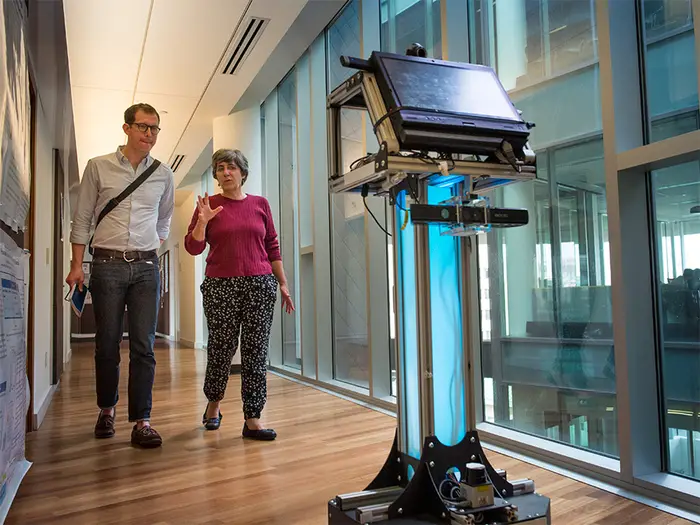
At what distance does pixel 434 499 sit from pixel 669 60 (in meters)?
1.69

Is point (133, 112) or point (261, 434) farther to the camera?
point (261, 434)

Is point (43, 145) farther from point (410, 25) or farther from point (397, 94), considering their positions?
point (397, 94)

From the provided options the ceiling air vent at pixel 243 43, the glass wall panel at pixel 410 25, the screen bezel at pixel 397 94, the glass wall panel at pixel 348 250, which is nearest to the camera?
the screen bezel at pixel 397 94

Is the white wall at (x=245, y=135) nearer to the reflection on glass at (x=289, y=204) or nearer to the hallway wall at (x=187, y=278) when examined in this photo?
the reflection on glass at (x=289, y=204)

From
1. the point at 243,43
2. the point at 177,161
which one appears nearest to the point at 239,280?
the point at 243,43

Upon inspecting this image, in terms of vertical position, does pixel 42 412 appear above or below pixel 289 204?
below

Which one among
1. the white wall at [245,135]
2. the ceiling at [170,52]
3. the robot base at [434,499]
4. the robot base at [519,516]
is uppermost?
the ceiling at [170,52]

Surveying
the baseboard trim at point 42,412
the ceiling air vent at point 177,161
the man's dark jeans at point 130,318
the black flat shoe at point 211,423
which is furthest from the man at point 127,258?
the ceiling air vent at point 177,161

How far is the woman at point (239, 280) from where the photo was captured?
2.74 meters

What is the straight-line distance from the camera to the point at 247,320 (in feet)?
9.08

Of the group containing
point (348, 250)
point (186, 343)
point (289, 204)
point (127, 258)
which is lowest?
point (186, 343)

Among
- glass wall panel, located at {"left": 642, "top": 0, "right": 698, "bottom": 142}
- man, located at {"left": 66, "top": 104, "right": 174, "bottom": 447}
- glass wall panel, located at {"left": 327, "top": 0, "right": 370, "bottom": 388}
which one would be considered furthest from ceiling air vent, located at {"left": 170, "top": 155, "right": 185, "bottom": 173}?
glass wall panel, located at {"left": 642, "top": 0, "right": 698, "bottom": 142}

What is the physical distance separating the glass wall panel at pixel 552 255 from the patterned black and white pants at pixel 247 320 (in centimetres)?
107

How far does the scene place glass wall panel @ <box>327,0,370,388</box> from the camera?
166 inches
